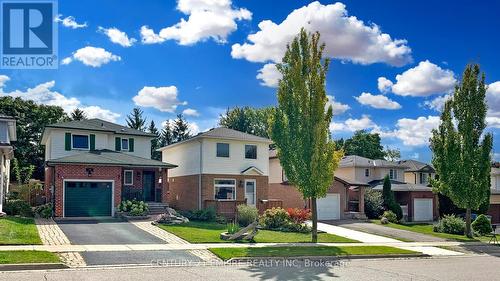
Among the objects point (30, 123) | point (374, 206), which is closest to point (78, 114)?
point (30, 123)

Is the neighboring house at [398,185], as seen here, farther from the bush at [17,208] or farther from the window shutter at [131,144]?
the bush at [17,208]

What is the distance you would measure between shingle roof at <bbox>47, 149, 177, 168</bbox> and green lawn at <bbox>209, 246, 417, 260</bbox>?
13915mm

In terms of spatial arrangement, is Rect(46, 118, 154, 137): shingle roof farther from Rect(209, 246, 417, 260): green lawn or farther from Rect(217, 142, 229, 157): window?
Rect(209, 246, 417, 260): green lawn

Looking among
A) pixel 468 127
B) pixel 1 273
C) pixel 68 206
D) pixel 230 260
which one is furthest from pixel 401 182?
pixel 1 273

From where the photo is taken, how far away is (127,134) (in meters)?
37.9

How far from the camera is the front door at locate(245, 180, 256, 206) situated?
36656mm

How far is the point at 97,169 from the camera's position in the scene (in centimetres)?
3055

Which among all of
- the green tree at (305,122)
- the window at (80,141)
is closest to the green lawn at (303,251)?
the green tree at (305,122)

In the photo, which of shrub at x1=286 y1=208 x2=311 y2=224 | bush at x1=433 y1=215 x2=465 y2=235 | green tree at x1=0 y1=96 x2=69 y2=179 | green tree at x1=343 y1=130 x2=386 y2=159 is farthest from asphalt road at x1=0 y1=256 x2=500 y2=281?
green tree at x1=343 y1=130 x2=386 y2=159

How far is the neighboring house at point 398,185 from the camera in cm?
4478

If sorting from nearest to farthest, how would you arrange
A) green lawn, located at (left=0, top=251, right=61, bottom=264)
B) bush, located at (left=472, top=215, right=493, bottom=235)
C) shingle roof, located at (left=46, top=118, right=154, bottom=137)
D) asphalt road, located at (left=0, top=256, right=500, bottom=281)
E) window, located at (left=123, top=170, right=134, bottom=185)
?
asphalt road, located at (left=0, top=256, right=500, bottom=281)
green lawn, located at (left=0, top=251, right=61, bottom=264)
shingle roof, located at (left=46, top=118, right=154, bottom=137)
window, located at (left=123, top=170, right=134, bottom=185)
bush, located at (left=472, top=215, right=493, bottom=235)

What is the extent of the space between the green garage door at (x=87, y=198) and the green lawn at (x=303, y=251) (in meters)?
13.7

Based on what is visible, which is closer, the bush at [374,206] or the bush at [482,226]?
the bush at [482,226]

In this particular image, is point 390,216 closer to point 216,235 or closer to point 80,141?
point 216,235
